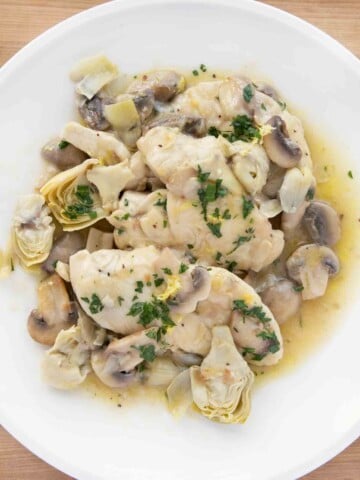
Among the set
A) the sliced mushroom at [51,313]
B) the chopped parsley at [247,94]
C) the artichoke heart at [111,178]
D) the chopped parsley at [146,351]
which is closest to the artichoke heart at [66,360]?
the sliced mushroom at [51,313]

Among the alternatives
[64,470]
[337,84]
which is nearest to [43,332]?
[64,470]

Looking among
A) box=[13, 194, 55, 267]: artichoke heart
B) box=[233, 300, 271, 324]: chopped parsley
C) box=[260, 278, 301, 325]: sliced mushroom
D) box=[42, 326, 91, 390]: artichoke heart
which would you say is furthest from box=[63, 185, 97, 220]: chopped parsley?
box=[260, 278, 301, 325]: sliced mushroom

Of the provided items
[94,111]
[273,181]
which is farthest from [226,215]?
[94,111]

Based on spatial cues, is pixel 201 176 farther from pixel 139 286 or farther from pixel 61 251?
pixel 61 251

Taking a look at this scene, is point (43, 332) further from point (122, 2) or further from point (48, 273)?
point (122, 2)

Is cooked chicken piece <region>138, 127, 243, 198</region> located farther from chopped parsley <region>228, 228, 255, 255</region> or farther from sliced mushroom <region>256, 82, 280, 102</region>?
sliced mushroom <region>256, 82, 280, 102</region>
